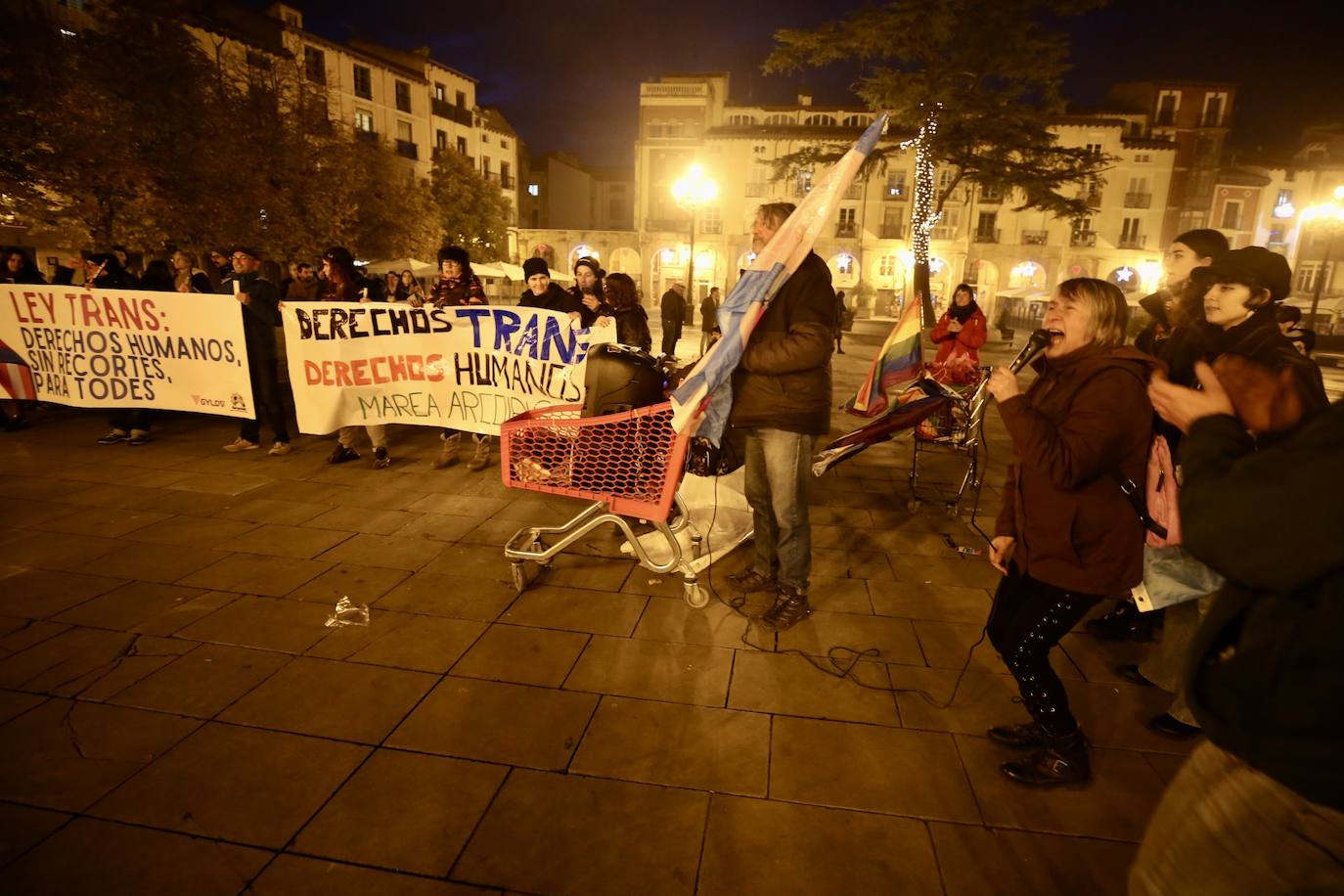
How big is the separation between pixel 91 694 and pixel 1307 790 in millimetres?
3972

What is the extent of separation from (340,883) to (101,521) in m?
4.25

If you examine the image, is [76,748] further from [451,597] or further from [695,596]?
[695,596]

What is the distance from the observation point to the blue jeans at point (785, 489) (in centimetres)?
Answer: 361

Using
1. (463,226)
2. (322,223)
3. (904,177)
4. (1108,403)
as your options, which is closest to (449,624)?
(1108,403)

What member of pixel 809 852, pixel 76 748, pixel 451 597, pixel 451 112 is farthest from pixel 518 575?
pixel 451 112

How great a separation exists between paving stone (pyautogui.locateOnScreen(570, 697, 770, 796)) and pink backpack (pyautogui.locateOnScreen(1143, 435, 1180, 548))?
1689mm

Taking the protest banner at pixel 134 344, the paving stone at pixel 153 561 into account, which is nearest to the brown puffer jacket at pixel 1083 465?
the paving stone at pixel 153 561

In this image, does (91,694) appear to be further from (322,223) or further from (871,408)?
(322,223)

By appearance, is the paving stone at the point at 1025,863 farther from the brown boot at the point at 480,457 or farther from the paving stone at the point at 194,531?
the brown boot at the point at 480,457

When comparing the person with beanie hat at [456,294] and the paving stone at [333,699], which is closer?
the paving stone at [333,699]

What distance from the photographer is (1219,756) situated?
1.30m

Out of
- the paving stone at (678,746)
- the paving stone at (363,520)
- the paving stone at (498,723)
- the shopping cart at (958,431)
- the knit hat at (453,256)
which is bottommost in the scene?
the paving stone at (678,746)

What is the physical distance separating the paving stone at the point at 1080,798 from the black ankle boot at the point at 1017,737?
0.13ft

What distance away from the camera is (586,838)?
224cm
